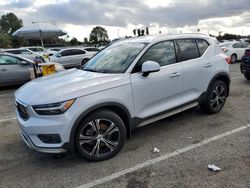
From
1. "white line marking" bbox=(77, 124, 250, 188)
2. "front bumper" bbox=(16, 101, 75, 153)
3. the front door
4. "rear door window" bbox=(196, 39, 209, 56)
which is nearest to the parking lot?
"white line marking" bbox=(77, 124, 250, 188)

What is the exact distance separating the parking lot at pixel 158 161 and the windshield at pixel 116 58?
1296 mm

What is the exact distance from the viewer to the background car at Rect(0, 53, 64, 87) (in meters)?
9.48

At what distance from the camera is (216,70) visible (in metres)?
5.10

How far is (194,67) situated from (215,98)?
1011 millimetres

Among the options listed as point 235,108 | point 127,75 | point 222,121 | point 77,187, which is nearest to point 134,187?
point 77,187

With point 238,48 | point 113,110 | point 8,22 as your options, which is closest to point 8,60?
point 113,110

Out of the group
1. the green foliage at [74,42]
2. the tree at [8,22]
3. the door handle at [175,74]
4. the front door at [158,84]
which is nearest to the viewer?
the front door at [158,84]

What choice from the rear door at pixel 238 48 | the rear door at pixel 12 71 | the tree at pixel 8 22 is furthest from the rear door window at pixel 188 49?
the tree at pixel 8 22

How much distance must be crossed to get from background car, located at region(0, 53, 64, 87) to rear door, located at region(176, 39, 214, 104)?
5.92 meters

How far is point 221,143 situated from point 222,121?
105 cm

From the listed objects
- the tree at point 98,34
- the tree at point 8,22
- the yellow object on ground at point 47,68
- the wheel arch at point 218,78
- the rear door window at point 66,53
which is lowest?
the wheel arch at point 218,78

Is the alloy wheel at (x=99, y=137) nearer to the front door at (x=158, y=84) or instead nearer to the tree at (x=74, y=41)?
the front door at (x=158, y=84)

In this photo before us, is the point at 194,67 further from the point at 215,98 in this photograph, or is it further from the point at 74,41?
the point at 74,41

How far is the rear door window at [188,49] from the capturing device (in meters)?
4.64
